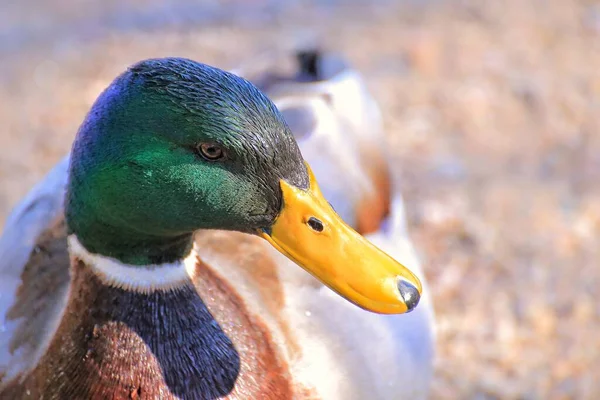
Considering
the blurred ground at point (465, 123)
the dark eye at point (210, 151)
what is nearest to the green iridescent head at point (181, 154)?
the dark eye at point (210, 151)

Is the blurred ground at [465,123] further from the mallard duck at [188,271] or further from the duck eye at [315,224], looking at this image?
the duck eye at [315,224]

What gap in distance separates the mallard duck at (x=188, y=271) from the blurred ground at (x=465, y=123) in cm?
114

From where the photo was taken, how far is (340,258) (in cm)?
191

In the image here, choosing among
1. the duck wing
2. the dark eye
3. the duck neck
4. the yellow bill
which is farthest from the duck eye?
the duck wing

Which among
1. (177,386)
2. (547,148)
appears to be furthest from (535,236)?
(177,386)

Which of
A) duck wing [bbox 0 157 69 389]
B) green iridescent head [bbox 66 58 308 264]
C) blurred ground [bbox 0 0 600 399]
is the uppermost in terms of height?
blurred ground [bbox 0 0 600 399]

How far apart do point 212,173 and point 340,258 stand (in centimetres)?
34

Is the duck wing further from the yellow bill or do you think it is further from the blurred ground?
the blurred ground

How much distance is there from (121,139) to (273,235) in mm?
400

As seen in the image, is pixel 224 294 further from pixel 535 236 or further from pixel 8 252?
pixel 535 236

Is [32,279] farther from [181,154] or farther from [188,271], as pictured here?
[181,154]

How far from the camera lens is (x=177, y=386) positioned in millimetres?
2092

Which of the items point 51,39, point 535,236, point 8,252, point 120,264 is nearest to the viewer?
point 120,264

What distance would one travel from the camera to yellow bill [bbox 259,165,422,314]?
6.22 feet
